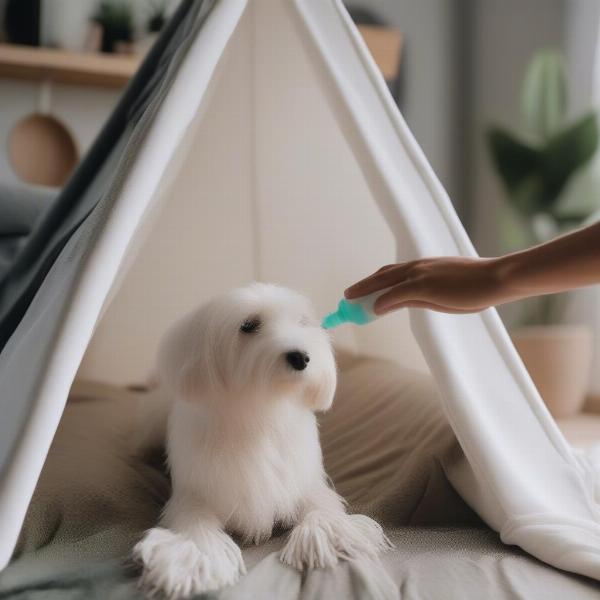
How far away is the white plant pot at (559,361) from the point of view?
3.26m

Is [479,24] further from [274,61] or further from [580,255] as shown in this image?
[580,255]

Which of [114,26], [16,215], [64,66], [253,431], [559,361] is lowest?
[559,361]

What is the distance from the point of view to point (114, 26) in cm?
340

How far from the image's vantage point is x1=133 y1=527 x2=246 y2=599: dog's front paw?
1092mm

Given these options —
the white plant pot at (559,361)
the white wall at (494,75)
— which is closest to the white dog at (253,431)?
the white plant pot at (559,361)

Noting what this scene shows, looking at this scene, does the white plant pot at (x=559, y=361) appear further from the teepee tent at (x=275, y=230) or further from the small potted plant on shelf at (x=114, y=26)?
the small potted plant on shelf at (x=114, y=26)

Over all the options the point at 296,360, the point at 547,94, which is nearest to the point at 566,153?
the point at 547,94

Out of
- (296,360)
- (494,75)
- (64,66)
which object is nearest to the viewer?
(296,360)

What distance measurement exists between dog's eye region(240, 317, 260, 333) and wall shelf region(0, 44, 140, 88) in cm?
237

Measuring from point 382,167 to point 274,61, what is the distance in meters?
0.61

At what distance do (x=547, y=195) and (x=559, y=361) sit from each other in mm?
837

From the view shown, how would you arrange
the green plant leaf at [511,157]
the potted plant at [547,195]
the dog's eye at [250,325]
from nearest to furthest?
1. the dog's eye at [250,325]
2. the potted plant at [547,195]
3. the green plant leaf at [511,157]

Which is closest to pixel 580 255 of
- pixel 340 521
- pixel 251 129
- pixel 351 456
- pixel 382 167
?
pixel 382 167

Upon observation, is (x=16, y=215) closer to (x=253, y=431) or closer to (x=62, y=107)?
(x=62, y=107)
